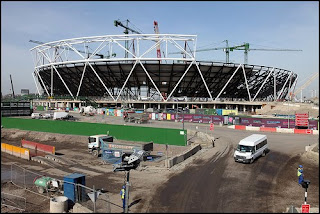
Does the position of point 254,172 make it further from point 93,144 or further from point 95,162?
point 93,144

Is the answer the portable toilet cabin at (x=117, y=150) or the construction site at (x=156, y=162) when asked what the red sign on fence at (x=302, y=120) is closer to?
the construction site at (x=156, y=162)

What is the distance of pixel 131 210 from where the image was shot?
1339 cm

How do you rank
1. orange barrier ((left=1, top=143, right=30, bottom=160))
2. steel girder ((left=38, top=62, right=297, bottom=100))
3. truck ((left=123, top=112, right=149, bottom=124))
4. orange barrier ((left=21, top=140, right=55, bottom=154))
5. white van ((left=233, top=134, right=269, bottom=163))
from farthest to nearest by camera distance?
steel girder ((left=38, top=62, right=297, bottom=100)), truck ((left=123, top=112, right=149, bottom=124)), orange barrier ((left=21, top=140, right=55, bottom=154)), orange barrier ((left=1, top=143, right=30, bottom=160)), white van ((left=233, top=134, right=269, bottom=163))


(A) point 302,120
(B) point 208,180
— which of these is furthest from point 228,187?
(A) point 302,120

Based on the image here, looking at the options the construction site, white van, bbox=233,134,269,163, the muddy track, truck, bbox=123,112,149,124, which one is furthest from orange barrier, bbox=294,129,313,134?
truck, bbox=123,112,149,124

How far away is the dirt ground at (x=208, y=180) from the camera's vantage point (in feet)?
45.1

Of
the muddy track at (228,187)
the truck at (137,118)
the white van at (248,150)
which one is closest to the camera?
the muddy track at (228,187)

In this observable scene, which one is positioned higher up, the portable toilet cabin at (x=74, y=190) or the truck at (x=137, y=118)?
the truck at (x=137, y=118)

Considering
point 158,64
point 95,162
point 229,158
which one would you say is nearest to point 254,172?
point 229,158

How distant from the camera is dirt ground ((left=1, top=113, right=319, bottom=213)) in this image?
13.8 meters

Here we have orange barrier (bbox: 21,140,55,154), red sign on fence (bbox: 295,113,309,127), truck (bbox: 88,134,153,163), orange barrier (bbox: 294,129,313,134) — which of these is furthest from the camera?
red sign on fence (bbox: 295,113,309,127)

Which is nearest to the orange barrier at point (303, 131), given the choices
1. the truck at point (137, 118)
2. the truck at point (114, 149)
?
the truck at point (114, 149)

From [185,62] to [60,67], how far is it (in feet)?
131

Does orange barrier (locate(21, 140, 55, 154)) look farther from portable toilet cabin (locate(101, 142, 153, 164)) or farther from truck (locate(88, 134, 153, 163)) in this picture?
portable toilet cabin (locate(101, 142, 153, 164))
